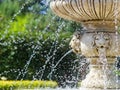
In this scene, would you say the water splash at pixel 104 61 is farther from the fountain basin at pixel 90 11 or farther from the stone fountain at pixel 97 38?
the fountain basin at pixel 90 11

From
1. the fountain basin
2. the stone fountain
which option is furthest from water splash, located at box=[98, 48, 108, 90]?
the fountain basin

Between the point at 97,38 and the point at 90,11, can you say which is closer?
the point at 90,11

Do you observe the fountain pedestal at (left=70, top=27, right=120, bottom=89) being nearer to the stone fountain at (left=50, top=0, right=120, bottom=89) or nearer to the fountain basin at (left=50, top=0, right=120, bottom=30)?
the stone fountain at (left=50, top=0, right=120, bottom=89)

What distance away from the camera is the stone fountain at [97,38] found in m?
5.89

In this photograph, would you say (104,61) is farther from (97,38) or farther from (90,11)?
(90,11)

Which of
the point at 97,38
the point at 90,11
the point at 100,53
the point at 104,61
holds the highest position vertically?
the point at 90,11

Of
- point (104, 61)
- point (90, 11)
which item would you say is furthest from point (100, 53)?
point (90, 11)

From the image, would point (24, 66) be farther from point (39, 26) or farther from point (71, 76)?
point (39, 26)

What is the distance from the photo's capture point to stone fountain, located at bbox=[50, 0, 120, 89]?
19.3 ft

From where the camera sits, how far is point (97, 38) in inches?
237

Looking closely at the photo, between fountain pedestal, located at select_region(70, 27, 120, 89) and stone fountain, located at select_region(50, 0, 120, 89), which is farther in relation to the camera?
fountain pedestal, located at select_region(70, 27, 120, 89)

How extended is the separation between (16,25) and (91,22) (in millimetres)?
15710

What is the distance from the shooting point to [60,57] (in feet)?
49.7

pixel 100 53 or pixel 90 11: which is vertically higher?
pixel 90 11
